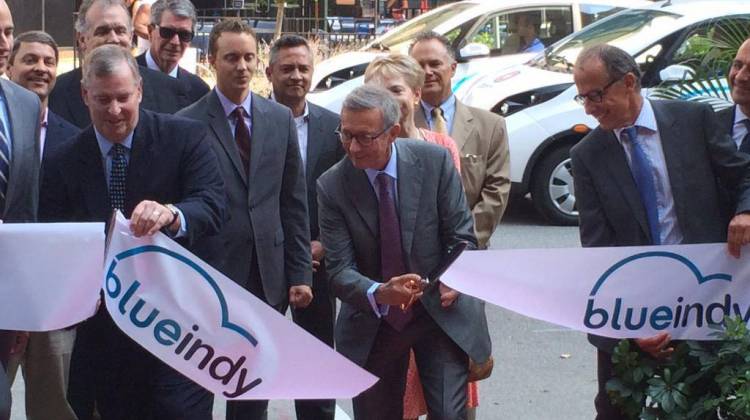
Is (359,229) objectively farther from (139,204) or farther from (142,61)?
(142,61)

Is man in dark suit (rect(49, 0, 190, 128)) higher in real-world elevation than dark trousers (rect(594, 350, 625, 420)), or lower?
higher


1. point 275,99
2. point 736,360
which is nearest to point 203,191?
point 275,99

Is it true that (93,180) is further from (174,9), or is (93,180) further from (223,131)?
(174,9)

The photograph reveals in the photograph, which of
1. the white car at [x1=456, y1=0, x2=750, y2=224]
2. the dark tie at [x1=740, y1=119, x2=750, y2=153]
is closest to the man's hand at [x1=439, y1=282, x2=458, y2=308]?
the dark tie at [x1=740, y1=119, x2=750, y2=153]

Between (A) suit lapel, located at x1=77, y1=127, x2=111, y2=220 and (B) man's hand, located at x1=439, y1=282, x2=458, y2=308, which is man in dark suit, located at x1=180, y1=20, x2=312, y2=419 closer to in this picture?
(A) suit lapel, located at x1=77, y1=127, x2=111, y2=220

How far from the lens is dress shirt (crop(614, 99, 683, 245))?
4895 millimetres

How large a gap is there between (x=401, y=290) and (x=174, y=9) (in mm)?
2871

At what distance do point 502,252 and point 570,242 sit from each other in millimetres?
6637

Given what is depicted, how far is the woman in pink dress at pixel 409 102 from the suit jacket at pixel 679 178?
2.30ft

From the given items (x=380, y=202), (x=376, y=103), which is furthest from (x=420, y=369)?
(x=376, y=103)

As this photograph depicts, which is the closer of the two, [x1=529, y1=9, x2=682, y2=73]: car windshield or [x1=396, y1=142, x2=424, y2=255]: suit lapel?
[x1=396, y1=142, x2=424, y2=255]: suit lapel

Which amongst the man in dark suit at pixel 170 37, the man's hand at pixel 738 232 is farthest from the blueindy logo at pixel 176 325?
the man in dark suit at pixel 170 37

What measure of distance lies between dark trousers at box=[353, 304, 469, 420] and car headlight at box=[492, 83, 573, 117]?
7.58 meters

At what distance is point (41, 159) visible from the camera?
17.6 feet
